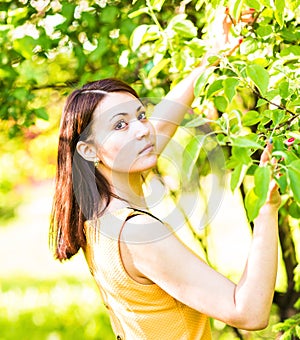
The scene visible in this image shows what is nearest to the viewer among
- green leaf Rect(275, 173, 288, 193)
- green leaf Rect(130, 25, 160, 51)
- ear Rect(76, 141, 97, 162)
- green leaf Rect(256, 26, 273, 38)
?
green leaf Rect(275, 173, 288, 193)

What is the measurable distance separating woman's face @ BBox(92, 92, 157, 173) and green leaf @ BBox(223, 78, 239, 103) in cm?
22

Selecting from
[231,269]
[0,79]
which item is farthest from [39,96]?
[231,269]

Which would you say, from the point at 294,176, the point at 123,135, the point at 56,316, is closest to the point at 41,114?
the point at 123,135

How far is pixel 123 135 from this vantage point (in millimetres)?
1985

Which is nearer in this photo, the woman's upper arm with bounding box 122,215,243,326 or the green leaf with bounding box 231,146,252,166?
the green leaf with bounding box 231,146,252,166

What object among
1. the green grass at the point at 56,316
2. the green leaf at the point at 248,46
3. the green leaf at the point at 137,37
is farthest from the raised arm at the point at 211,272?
the green grass at the point at 56,316

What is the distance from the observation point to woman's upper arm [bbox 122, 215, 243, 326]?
1790 mm

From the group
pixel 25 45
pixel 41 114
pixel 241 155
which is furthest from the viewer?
pixel 41 114

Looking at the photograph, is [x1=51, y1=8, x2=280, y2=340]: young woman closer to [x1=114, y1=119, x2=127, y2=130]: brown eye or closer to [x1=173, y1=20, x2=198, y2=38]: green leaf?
[x1=114, y1=119, x2=127, y2=130]: brown eye

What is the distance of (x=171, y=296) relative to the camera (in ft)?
6.61

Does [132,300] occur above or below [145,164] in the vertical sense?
below

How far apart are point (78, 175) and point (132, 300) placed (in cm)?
35

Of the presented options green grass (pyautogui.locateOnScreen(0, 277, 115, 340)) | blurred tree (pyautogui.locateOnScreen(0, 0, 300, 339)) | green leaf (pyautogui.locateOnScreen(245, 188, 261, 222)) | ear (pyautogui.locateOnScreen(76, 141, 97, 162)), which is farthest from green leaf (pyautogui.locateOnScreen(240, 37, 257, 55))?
green grass (pyautogui.locateOnScreen(0, 277, 115, 340))

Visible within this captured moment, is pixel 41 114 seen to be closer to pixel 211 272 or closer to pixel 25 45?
pixel 25 45
